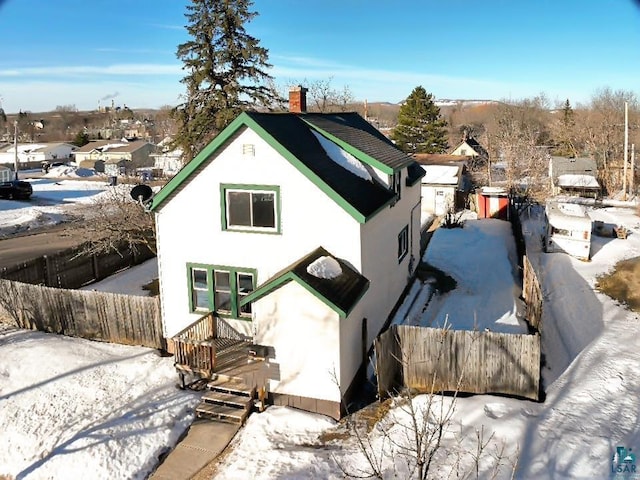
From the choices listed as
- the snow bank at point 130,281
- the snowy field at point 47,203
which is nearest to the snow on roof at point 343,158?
the snow bank at point 130,281

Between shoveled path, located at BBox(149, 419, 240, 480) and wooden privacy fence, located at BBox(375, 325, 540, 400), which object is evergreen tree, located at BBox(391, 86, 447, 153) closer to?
wooden privacy fence, located at BBox(375, 325, 540, 400)

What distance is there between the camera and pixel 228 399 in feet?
41.4

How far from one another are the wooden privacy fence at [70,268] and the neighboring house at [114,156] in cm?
5843

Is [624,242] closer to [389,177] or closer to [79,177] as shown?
[389,177]

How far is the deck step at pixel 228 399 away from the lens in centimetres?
1250

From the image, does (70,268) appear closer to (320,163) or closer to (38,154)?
(320,163)

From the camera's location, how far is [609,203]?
43.2 m

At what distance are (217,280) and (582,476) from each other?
31.4ft

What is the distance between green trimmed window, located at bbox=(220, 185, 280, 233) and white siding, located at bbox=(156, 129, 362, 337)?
16 cm

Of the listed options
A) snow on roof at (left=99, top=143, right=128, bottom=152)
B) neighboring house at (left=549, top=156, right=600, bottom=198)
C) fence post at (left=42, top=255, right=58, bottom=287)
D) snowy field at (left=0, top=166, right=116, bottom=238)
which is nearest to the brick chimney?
fence post at (left=42, top=255, right=58, bottom=287)

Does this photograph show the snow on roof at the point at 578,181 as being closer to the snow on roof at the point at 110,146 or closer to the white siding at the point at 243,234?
the white siding at the point at 243,234

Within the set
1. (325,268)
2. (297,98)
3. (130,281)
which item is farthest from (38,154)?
(325,268)

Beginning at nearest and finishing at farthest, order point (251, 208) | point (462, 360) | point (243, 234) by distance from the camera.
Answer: point (462, 360), point (251, 208), point (243, 234)

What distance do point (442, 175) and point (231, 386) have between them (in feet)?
106
